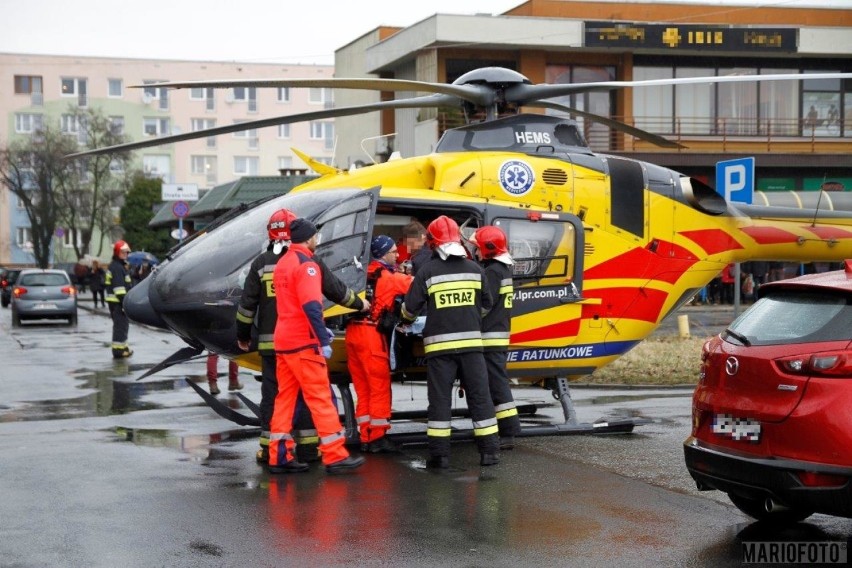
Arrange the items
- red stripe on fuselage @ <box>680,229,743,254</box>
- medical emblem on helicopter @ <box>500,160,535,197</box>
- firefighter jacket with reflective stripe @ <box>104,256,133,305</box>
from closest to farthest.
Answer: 1. medical emblem on helicopter @ <box>500,160,535,197</box>
2. red stripe on fuselage @ <box>680,229,743,254</box>
3. firefighter jacket with reflective stripe @ <box>104,256,133,305</box>

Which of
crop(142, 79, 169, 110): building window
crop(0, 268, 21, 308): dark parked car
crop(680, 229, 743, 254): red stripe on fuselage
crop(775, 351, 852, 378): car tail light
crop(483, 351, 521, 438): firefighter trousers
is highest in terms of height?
crop(142, 79, 169, 110): building window

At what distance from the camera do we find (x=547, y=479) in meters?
8.38

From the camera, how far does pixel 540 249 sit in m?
10.4

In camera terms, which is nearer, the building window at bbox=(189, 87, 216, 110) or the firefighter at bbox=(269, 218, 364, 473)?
the firefighter at bbox=(269, 218, 364, 473)

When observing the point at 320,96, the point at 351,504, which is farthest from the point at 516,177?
the point at 320,96

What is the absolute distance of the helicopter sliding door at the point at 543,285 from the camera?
407 inches

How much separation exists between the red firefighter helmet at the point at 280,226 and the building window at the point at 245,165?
229ft

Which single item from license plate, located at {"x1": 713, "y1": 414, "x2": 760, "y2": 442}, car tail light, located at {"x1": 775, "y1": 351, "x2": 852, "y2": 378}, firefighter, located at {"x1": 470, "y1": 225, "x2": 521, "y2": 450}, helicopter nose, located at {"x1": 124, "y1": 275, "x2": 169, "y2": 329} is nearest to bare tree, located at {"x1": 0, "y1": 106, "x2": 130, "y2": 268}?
helicopter nose, located at {"x1": 124, "y1": 275, "x2": 169, "y2": 329}

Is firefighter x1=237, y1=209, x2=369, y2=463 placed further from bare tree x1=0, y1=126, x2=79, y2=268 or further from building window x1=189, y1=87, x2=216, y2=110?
building window x1=189, y1=87, x2=216, y2=110

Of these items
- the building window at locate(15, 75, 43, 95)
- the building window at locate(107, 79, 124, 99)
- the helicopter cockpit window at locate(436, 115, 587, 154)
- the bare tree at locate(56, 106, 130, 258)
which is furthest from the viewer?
the building window at locate(107, 79, 124, 99)

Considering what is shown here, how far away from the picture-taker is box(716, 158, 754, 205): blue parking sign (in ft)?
47.9

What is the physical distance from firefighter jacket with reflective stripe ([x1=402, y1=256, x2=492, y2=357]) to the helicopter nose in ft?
7.91

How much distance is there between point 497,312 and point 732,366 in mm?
3415

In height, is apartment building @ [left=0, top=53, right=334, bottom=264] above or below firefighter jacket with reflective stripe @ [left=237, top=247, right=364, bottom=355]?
above
